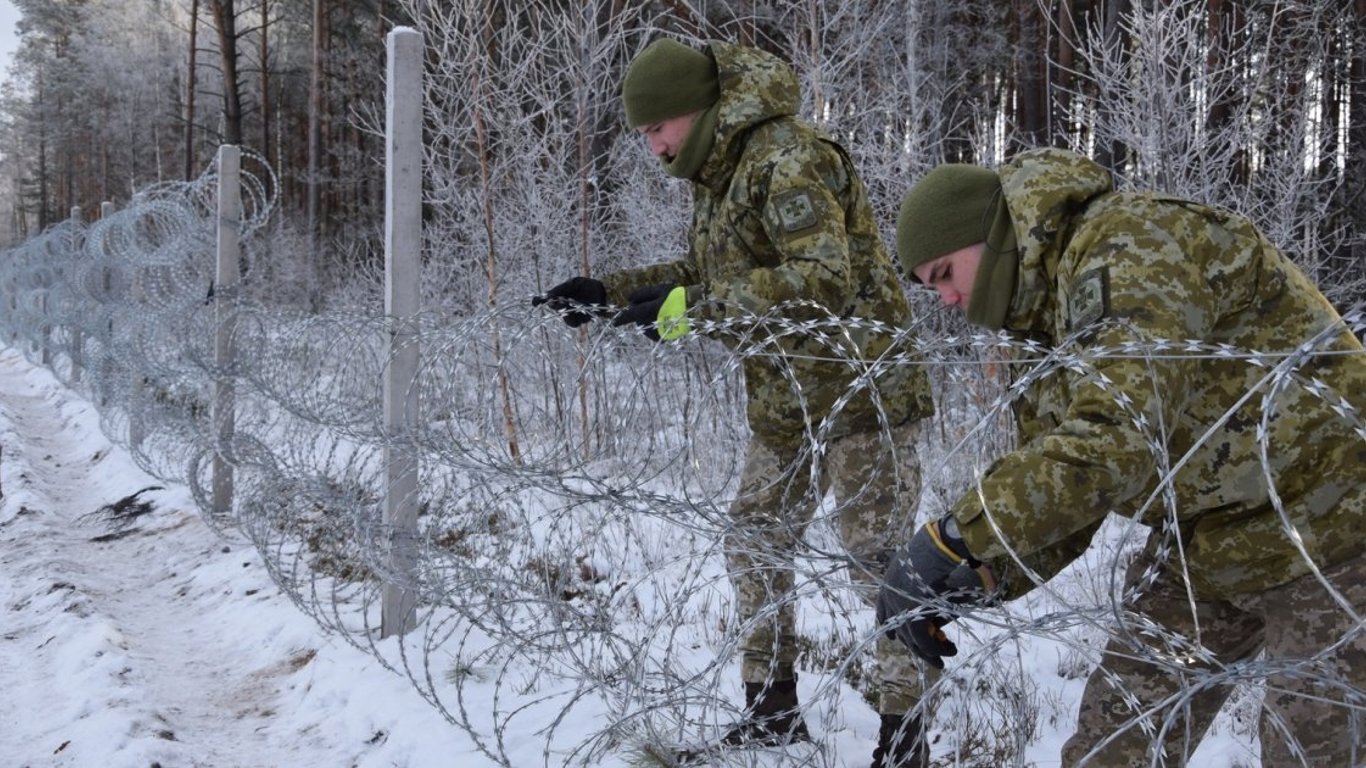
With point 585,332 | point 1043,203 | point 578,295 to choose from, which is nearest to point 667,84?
point 578,295

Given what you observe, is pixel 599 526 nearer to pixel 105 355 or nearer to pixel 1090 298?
pixel 1090 298

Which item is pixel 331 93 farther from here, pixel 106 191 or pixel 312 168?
pixel 106 191

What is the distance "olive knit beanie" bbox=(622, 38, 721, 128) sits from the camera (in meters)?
2.74

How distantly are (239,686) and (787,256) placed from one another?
9.99 feet

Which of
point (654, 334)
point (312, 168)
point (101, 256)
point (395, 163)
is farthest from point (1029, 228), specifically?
point (312, 168)

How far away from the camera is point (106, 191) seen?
3838 centimetres

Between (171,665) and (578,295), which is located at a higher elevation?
(578,295)

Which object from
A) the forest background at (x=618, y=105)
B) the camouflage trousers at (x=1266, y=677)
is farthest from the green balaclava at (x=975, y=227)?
the forest background at (x=618, y=105)

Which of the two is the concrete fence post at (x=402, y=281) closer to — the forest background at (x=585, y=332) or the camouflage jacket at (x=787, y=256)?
the forest background at (x=585, y=332)

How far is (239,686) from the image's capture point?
4250mm

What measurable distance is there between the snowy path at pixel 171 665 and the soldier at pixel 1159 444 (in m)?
2.18

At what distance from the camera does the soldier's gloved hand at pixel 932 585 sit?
5.16ft

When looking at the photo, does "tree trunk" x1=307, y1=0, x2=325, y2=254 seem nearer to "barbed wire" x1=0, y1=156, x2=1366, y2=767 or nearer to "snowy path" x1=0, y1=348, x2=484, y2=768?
"barbed wire" x1=0, y1=156, x2=1366, y2=767

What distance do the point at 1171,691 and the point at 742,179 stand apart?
58.7 inches
